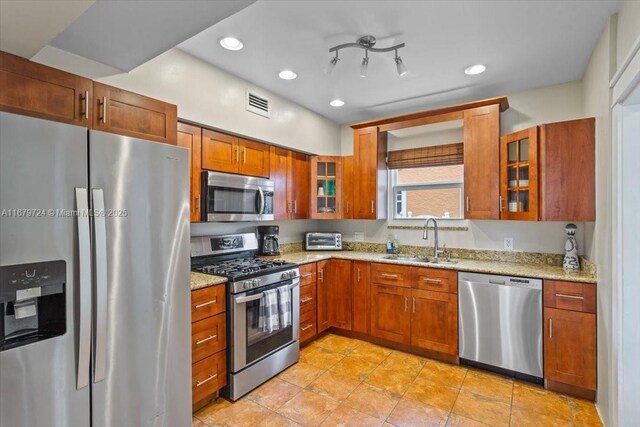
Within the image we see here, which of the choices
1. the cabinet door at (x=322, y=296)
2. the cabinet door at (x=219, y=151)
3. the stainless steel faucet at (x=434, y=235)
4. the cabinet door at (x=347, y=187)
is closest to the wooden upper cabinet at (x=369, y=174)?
the cabinet door at (x=347, y=187)

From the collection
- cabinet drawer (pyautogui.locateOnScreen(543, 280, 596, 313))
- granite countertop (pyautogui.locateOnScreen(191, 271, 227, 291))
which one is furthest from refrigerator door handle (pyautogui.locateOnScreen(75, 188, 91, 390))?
cabinet drawer (pyautogui.locateOnScreen(543, 280, 596, 313))

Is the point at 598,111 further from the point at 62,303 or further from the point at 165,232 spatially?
the point at 62,303

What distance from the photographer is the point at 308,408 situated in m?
2.32

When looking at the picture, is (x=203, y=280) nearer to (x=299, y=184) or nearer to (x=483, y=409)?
(x=299, y=184)

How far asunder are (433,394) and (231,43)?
3.06 meters

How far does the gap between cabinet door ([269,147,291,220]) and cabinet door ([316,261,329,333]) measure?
703 mm

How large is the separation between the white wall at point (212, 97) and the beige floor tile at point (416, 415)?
2595 millimetres

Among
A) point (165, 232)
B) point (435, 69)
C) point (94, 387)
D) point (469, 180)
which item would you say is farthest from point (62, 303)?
point (469, 180)

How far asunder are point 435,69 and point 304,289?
2.39 metres

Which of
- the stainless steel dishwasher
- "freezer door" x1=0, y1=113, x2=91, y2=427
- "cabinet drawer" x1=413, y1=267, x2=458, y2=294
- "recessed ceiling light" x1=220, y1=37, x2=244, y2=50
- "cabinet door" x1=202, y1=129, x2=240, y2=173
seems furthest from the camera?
"cabinet drawer" x1=413, y1=267, x2=458, y2=294

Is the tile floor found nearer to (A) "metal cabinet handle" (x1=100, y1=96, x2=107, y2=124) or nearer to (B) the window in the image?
(B) the window

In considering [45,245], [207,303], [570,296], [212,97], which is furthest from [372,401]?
[212,97]

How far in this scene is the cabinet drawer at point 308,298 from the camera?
3.27 metres

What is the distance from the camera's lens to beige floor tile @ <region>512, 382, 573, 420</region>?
227 centimetres
